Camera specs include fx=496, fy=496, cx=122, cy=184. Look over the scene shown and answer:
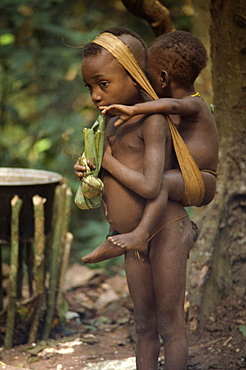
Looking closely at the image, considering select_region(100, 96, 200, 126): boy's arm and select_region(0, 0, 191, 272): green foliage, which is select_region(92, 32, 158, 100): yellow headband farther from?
select_region(0, 0, 191, 272): green foliage

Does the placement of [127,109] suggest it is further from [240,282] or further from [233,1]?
[240,282]

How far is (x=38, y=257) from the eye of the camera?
10.2 feet

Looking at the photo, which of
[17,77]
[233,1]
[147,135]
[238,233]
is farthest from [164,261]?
[17,77]

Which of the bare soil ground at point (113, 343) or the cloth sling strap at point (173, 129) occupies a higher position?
the cloth sling strap at point (173, 129)

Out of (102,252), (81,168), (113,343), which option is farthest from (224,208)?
(81,168)

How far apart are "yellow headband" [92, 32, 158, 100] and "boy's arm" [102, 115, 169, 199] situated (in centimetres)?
15

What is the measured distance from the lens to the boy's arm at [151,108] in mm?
1938

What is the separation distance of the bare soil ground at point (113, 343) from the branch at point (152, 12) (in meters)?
1.77

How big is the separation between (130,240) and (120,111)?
1.66 feet

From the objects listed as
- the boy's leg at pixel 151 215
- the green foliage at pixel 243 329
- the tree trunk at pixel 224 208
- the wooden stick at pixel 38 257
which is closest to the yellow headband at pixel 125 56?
the boy's leg at pixel 151 215

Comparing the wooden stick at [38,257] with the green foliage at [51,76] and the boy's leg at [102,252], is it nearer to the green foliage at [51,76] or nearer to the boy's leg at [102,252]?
the boy's leg at [102,252]

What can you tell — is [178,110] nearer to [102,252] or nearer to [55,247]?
[102,252]

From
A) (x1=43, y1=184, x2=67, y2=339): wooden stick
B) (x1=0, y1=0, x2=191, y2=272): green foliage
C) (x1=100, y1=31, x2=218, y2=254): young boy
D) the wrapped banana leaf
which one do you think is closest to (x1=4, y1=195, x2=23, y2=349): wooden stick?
(x1=43, y1=184, x2=67, y2=339): wooden stick

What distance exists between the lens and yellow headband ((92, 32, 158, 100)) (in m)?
1.98
